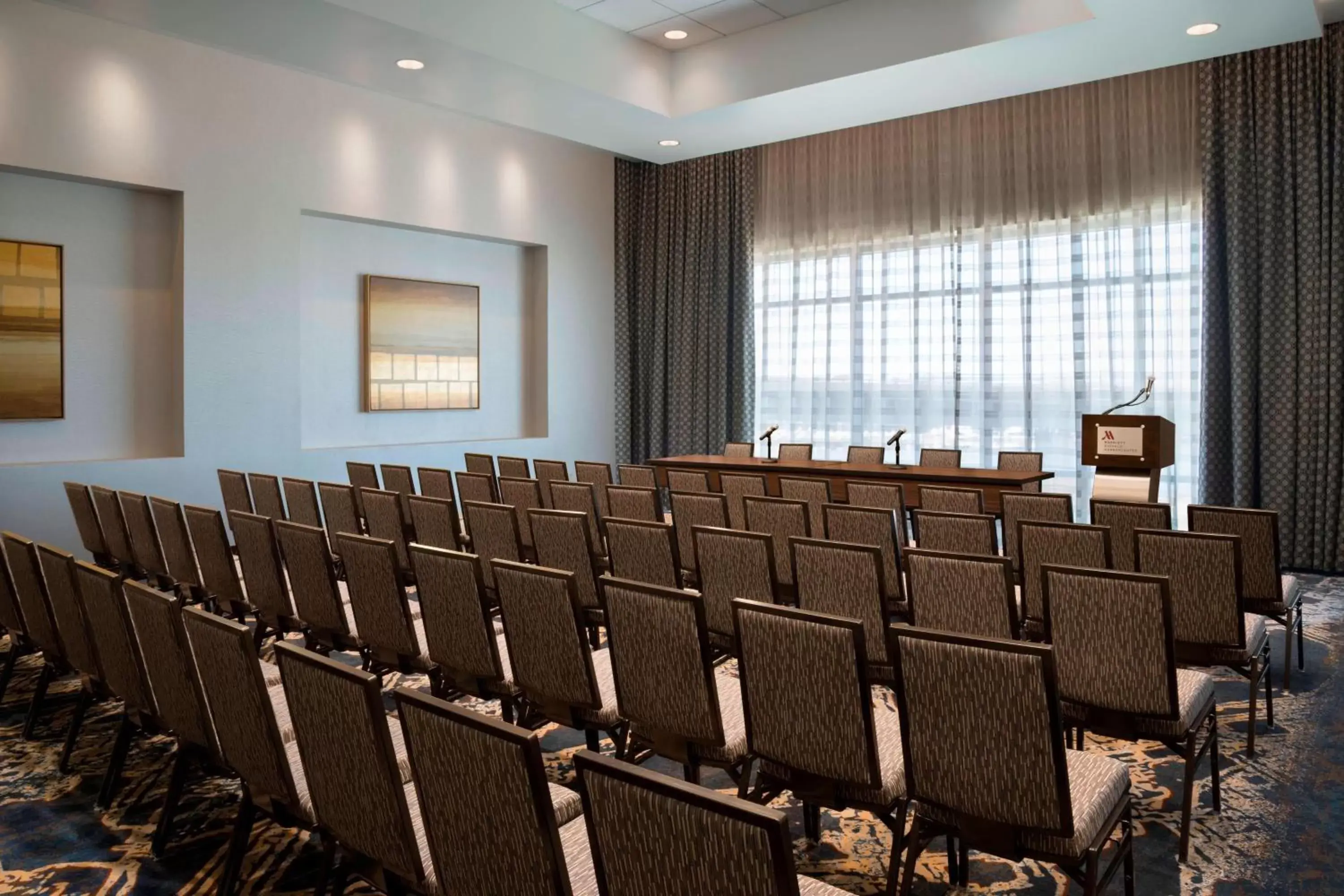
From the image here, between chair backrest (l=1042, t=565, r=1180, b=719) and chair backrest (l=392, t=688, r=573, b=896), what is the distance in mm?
1761

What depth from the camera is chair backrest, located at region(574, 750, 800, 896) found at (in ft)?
4.18

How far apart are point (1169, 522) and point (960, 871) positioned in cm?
231

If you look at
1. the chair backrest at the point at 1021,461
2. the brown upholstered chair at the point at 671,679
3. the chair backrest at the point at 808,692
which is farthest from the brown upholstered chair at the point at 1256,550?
the chair backrest at the point at 1021,461

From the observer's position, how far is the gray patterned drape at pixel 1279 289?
23.7 ft

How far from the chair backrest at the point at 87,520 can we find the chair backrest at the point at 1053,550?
496 centimetres

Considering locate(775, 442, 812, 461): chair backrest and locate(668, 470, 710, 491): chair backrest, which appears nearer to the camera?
locate(668, 470, 710, 491): chair backrest

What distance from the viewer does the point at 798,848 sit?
9.11ft

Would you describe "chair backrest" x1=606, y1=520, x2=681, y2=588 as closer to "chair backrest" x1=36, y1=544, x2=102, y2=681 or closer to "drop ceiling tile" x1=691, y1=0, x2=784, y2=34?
"chair backrest" x1=36, y1=544, x2=102, y2=681

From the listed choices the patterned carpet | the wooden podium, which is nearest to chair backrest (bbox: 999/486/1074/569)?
the patterned carpet

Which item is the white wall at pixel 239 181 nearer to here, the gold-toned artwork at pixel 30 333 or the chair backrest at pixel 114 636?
the gold-toned artwork at pixel 30 333

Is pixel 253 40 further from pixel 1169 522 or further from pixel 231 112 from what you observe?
pixel 1169 522

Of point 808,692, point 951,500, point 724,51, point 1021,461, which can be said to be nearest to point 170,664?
point 808,692

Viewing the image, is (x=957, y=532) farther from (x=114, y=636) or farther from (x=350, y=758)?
(x=114, y=636)

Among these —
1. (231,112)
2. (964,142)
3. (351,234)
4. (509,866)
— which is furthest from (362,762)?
(964,142)
